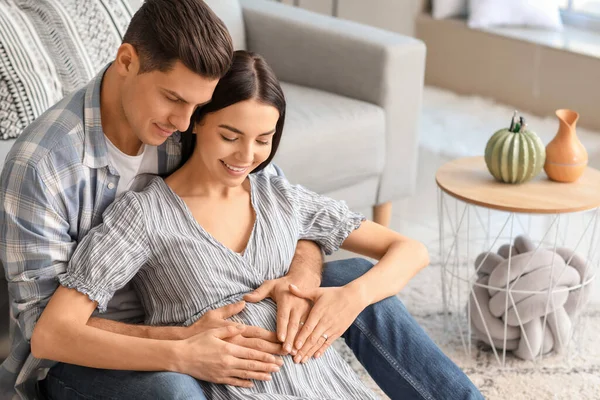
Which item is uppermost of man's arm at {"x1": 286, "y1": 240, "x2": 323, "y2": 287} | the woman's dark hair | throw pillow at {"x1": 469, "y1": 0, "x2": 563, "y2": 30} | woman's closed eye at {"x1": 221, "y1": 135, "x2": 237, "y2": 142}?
the woman's dark hair

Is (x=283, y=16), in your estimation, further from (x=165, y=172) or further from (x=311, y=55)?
(x=165, y=172)

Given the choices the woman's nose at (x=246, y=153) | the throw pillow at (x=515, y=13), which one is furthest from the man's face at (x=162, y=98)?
the throw pillow at (x=515, y=13)

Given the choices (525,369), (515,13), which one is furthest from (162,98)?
(515,13)

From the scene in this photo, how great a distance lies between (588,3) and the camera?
443cm

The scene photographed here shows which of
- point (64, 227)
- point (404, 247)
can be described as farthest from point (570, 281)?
point (64, 227)

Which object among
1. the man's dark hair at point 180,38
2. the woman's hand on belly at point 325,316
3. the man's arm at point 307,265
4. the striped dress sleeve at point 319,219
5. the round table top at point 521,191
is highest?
the man's dark hair at point 180,38

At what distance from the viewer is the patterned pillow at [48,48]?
7.16 ft

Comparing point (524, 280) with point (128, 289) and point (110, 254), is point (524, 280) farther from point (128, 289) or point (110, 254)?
point (110, 254)

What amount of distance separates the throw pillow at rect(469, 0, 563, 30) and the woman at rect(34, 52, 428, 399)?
304 cm

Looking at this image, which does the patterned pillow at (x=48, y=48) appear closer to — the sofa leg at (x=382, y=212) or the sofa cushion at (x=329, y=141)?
the sofa cushion at (x=329, y=141)

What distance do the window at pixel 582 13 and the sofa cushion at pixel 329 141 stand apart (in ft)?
6.96

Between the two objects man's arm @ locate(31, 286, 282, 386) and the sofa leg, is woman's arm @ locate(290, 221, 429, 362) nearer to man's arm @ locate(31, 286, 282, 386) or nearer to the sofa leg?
man's arm @ locate(31, 286, 282, 386)

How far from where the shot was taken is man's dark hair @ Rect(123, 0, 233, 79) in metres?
1.38

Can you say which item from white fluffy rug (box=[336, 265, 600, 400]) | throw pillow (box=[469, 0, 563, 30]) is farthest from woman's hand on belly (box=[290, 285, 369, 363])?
throw pillow (box=[469, 0, 563, 30])
